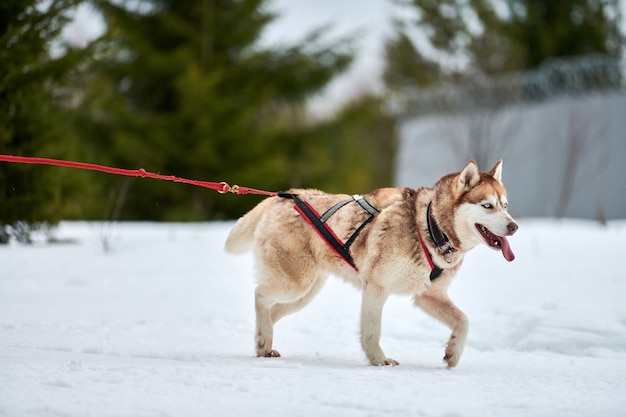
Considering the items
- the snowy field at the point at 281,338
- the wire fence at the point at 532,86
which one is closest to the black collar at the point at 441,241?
the snowy field at the point at 281,338

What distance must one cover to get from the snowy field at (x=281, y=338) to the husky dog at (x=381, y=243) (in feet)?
1.45

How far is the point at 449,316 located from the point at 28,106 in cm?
660

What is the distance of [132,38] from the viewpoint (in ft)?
57.2

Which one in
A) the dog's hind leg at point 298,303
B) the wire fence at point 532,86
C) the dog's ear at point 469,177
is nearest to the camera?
the dog's ear at point 469,177

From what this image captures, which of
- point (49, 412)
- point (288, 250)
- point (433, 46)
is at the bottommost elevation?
point (49, 412)

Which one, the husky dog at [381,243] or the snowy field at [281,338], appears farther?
the husky dog at [381,243]

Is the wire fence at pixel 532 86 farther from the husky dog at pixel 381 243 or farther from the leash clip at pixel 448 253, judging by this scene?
the leash clip at pixel 448 253

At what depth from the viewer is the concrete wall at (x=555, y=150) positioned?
17688 mm

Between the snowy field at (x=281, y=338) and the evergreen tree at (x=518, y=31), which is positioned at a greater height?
the evergreen tree at (x=518, y=31)

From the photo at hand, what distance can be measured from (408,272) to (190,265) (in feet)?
18.0

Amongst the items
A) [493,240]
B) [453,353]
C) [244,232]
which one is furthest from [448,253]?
[244,232]

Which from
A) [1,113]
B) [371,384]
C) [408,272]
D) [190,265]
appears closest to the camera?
[371,384]

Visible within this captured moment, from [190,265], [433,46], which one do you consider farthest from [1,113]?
[433,46]

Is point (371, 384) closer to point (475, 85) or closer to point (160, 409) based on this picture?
point (160, 409)
